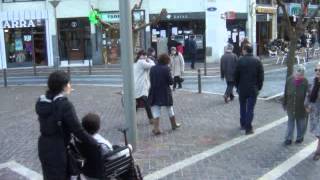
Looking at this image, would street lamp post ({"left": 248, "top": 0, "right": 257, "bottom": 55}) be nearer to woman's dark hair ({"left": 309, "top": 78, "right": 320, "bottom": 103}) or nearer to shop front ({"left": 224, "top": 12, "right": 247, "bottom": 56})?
shop front ({"left": 224, "top": 12, "right": 247, "bottom": 56})

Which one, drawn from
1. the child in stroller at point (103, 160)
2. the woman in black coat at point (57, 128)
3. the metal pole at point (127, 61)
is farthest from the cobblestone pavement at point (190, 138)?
the woman in black coat at point (57, 128)

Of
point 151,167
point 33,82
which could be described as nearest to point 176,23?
point 33,82

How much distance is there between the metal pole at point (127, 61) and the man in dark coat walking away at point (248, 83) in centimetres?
254

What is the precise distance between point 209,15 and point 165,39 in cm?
326

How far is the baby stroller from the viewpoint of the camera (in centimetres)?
531

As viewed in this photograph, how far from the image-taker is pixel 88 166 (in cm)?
540

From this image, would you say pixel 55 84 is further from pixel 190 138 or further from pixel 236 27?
pixel 236 27

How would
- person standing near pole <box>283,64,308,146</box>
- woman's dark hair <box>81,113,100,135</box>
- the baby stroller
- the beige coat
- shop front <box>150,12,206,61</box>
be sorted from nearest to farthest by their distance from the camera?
1. the baby stroller
2. woman's dark hair <box>81,113,100,135</box>
3. person standing near pole <box>283,64,308,146</box>
4. the beige coat
5. shop front <box>150,12,206,61</box>

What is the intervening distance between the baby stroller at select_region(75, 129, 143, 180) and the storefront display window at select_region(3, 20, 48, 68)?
29.6 m

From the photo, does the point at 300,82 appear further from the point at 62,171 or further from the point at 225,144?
the point at 62,171

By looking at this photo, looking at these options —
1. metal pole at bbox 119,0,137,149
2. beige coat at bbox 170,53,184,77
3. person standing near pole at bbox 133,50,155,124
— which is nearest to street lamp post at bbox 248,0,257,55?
beige coat at bbox 170,53,184,77

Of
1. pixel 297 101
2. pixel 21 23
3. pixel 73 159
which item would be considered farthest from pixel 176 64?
pixel 21 23

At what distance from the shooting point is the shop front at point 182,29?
32625 millimetres

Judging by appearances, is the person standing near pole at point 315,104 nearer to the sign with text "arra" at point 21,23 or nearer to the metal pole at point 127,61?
the metal pole at point 127,61
